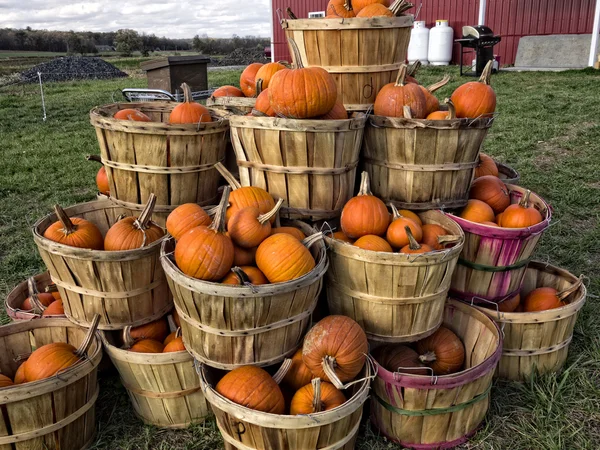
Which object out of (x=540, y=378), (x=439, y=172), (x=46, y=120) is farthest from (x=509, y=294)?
(x=46, y=120)

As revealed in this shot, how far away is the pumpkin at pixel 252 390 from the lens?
2424mm

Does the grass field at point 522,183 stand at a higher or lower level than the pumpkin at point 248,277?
lower

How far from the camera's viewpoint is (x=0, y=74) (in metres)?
23.3

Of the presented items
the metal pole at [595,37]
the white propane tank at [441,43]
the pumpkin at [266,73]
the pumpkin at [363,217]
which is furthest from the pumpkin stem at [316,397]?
the white propane tank at [441,43]

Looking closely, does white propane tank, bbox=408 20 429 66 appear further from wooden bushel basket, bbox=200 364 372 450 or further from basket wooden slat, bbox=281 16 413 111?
wooden bushel basket, bbox=200 364 372 450

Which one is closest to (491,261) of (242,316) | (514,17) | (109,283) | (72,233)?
(242,316)

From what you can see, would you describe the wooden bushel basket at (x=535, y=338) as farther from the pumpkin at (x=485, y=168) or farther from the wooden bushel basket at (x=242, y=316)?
the wooden bushel basket at (x=242, y=316)

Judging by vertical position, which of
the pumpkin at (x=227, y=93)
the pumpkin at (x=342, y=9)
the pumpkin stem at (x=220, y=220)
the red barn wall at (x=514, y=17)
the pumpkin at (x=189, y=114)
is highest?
the red barn wall at (x=514, y=17)

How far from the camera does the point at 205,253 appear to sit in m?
2.53

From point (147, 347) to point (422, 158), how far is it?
6.58 ft

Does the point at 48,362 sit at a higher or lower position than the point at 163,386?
higher

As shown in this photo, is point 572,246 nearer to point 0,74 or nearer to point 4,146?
point 4,146

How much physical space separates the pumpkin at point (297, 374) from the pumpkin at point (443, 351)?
2.41ft

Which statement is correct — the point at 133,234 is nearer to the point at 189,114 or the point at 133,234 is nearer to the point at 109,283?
the point at 109,283
